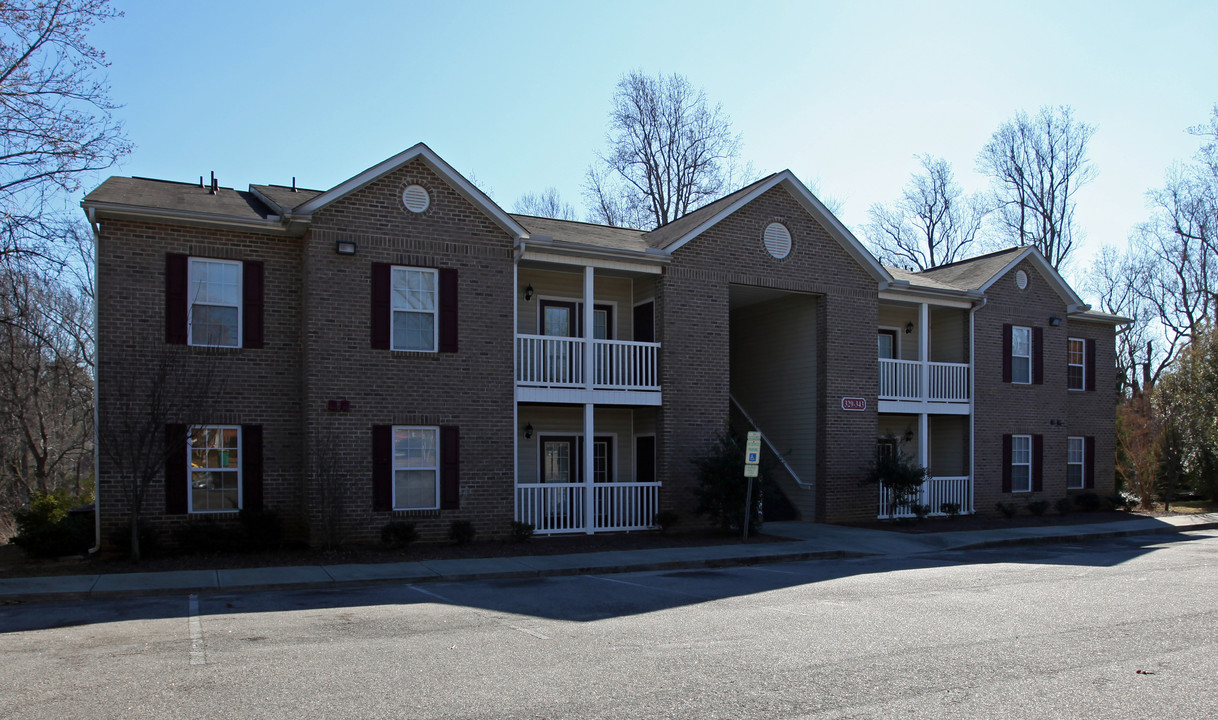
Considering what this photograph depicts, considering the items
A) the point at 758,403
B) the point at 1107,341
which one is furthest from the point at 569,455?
the point at 1107,341

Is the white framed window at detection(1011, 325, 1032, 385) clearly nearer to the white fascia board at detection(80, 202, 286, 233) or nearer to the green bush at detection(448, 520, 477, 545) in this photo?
the green bush at detection(448, 520, 477, 545)

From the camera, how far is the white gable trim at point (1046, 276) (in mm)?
24891

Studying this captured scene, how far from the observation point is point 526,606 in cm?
1132

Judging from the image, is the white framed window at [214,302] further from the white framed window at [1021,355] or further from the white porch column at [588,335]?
the white framed window at [1021,355]

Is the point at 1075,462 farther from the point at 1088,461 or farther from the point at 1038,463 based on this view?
the point at 1038,463

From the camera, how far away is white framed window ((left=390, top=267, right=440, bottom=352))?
17391mm

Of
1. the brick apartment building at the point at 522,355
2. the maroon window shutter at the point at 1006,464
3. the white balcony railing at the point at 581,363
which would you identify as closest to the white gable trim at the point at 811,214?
the brick apartment building at the point at 522,355

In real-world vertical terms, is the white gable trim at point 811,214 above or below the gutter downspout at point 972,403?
above

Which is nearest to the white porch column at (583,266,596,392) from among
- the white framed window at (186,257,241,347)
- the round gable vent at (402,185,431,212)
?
the round gable vent at (402,185,431,212)

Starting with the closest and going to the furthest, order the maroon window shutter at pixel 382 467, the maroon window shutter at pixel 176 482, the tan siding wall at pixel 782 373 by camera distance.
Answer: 1. the maroon window shutter at pixel 176 482
2. the maroon window shutter at pixel 382 467
3. the tan siding wall at pixel 782 373

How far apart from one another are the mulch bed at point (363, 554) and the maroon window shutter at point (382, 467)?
0.87 m

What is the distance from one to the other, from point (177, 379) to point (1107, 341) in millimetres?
25455

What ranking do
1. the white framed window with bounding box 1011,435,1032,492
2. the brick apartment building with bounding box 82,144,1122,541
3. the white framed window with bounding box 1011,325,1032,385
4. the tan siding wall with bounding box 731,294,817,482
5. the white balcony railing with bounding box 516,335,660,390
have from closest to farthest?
the brick apartment building with bounding box 82,144,1122,541 < the white balcony railing with bounding box 516,335,660,390 < the tan siding wall with bounding box 731,294,817,482 < the white framed window with bounding box 1011,435,1032,492 < the white framed window with bounding box 1011,325,1032,385

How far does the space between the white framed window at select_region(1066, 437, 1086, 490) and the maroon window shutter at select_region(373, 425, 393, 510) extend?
19798 millimetres
